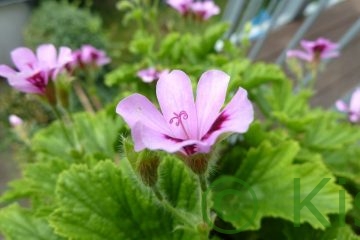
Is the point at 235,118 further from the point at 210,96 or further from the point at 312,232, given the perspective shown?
the point at 312,232

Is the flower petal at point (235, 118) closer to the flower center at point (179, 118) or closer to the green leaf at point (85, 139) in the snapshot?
the flower center at point (179, 118)

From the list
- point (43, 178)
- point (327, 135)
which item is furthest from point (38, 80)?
point (327, 135)

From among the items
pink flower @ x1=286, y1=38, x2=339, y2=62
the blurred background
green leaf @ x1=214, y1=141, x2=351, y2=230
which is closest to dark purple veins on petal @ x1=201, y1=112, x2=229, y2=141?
green leaf @ x1=214, y1=141, x2=351, y2=230

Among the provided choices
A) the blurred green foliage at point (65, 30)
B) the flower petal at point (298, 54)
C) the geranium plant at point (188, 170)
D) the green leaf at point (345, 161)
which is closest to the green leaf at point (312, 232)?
the geranium plant at point (188, 170)

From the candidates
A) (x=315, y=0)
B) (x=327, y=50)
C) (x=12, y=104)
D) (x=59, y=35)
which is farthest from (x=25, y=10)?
(x=327, y=50)

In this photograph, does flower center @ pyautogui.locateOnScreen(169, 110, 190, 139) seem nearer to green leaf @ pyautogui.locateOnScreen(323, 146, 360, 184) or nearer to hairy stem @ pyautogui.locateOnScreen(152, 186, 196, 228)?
hairy stem @ pyautogui.locateOnScreen(152, 186, 196, 228)

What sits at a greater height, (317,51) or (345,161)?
(317,51)

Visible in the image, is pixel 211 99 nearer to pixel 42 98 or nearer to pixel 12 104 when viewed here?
pixel 42 98

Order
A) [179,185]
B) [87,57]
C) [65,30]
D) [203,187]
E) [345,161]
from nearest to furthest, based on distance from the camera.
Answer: [203,187], [179,185], [345,161], [87,57], [65,30]
